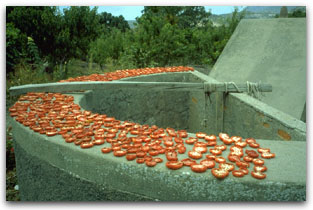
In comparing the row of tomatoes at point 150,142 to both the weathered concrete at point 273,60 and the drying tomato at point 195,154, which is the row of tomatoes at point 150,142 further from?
the weathered concrete at point 273,60

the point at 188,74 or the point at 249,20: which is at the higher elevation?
the point at 249,20

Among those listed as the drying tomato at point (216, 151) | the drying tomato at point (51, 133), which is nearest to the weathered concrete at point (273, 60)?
the drying tomato at point (216, 151)

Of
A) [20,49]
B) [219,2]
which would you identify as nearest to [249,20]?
[219,2]

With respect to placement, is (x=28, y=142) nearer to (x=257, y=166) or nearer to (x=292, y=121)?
(x=257, y=166)

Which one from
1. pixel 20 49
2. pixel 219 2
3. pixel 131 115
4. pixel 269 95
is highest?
pixel 219 2

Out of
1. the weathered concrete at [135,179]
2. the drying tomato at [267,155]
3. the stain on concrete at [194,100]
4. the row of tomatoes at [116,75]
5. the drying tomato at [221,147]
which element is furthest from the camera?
the stain on concrete at [194,100]

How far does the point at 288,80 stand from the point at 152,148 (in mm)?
3137

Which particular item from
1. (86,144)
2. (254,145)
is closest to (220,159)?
(254,145)

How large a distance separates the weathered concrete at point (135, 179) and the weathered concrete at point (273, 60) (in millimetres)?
2360

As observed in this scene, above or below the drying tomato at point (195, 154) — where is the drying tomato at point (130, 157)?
above

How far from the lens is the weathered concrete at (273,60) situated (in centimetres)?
399

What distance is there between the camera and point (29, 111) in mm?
2574

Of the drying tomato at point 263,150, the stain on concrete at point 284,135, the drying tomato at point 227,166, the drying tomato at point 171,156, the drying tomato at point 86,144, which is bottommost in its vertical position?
the stain on concrete at point 284,135

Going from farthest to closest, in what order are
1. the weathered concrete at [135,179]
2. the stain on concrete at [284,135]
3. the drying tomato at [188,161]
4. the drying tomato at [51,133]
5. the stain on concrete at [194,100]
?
the stain on concrete at [194,100] → the stain on concrete at [284,135] → the drying tomato at [51,133] → the drying tomato at [188,161] → the weathered concrete at [135,179]
